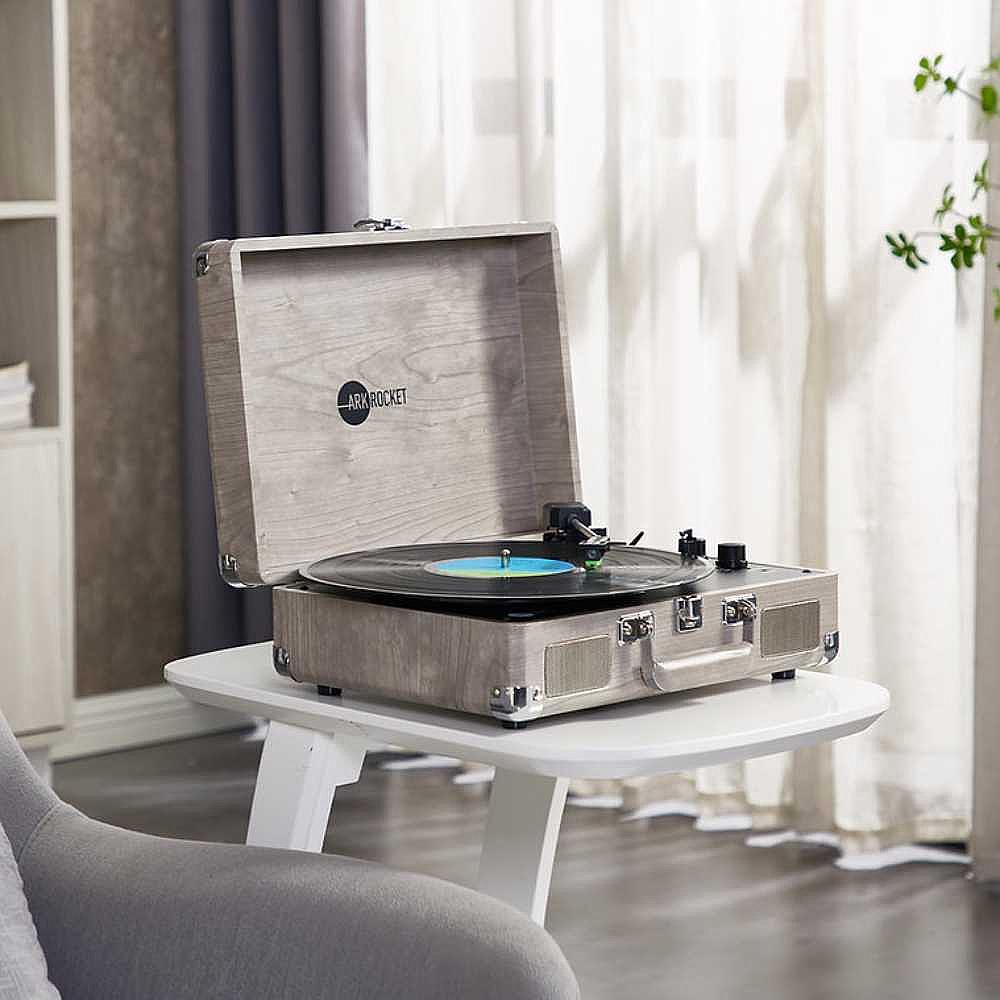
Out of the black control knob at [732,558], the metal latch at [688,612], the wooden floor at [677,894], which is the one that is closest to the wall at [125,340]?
the wooden floor at [677,894]

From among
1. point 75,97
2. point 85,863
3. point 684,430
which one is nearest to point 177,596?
point 75,97

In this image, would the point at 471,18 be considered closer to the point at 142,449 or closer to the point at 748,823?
the point at 142,449

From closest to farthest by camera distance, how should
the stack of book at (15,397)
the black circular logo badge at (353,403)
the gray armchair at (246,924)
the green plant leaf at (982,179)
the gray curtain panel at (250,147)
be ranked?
the gray armchair at (246,924), the green plant leaf at (982,179), the black circular logo badge at (353,403), the stack of book at (15,397), the gray curtain panel at (250,147)

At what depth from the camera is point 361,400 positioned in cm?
155

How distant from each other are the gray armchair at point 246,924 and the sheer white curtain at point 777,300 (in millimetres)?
1651

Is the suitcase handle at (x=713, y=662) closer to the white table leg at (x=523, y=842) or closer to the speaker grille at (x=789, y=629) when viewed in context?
the speaker grille at (x=789, y=629)

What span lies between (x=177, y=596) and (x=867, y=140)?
1718 millimetres

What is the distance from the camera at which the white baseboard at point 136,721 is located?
3.43 meters

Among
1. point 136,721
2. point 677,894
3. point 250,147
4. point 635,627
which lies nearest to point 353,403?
point 635,627

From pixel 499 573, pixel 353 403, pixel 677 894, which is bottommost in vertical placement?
pixel 677 894

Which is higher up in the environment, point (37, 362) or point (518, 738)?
point (37, 362)

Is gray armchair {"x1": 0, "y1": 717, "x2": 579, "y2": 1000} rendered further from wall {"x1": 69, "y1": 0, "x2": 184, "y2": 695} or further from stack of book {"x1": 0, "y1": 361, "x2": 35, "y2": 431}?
wall {"x1": 69, "y1": 0, "x2": 184, "y2": 695}

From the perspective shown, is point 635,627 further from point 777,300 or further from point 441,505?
point 777,300

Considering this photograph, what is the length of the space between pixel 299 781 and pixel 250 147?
222 cm
